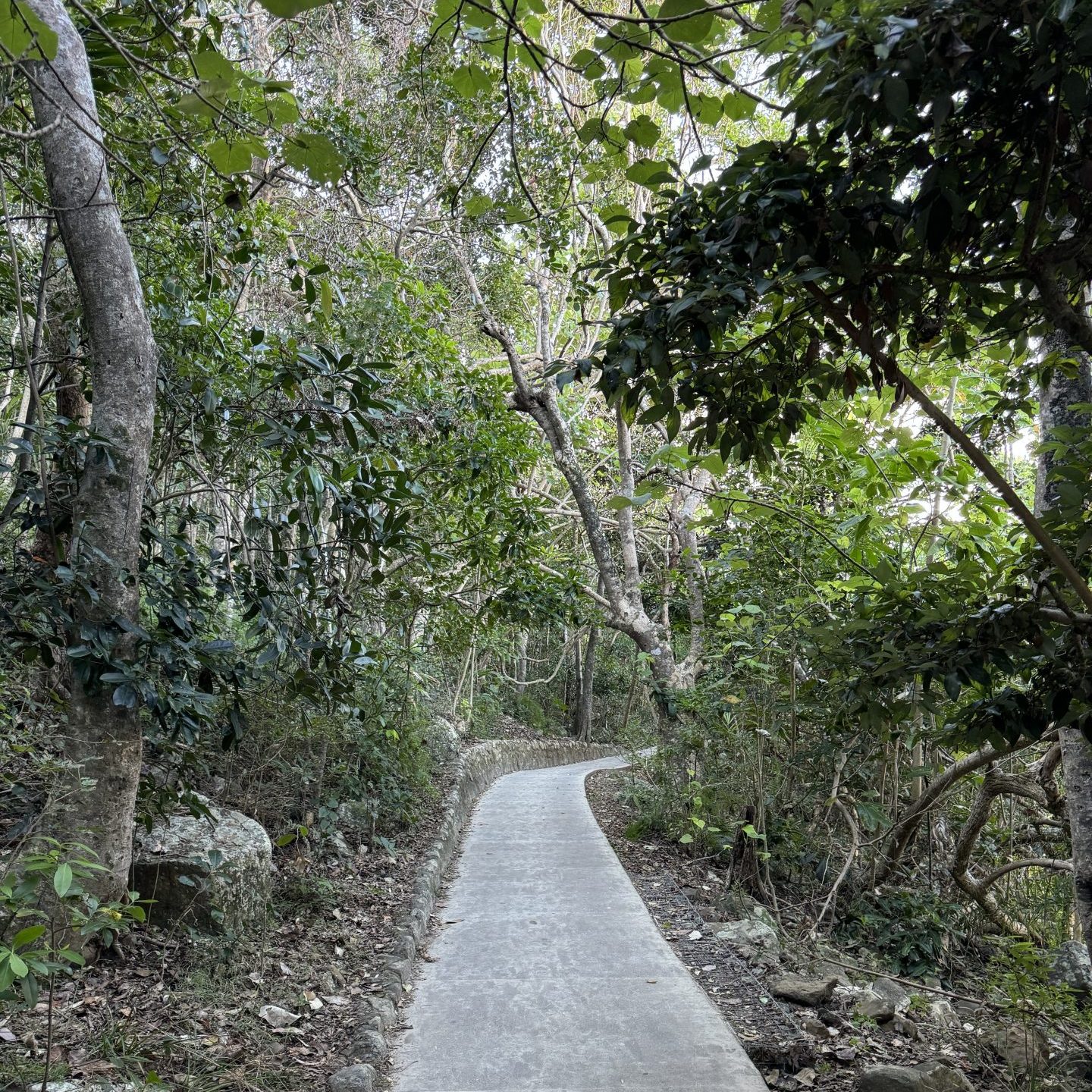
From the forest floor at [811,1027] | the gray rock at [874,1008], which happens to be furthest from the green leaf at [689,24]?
the gray rock at [874,1008]

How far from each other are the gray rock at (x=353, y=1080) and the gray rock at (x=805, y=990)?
2002mm

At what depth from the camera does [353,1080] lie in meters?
2.91

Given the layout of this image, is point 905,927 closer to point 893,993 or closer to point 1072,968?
point 1072,968

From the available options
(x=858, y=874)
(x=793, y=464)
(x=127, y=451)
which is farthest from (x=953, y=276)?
(x=858, y=874)

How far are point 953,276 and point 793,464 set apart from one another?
441 centimetres

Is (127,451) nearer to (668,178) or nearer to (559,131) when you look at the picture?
(668,178)

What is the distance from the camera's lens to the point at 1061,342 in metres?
2.69

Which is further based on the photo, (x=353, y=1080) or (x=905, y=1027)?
(x=905, y=1027)

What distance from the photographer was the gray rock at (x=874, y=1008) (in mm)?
3678

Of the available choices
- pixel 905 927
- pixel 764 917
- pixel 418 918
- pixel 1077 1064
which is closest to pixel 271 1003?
pixel 418 918

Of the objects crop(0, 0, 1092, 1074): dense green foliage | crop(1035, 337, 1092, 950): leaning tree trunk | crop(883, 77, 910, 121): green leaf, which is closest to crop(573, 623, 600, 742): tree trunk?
crop(0, 0, 1092, 1074): dense green foliage

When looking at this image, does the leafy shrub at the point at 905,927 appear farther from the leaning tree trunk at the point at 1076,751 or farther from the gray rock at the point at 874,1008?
the leaning tree trunk at the point at 1076,751

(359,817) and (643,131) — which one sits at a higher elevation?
(643,131)

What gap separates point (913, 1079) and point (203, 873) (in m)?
3.01
